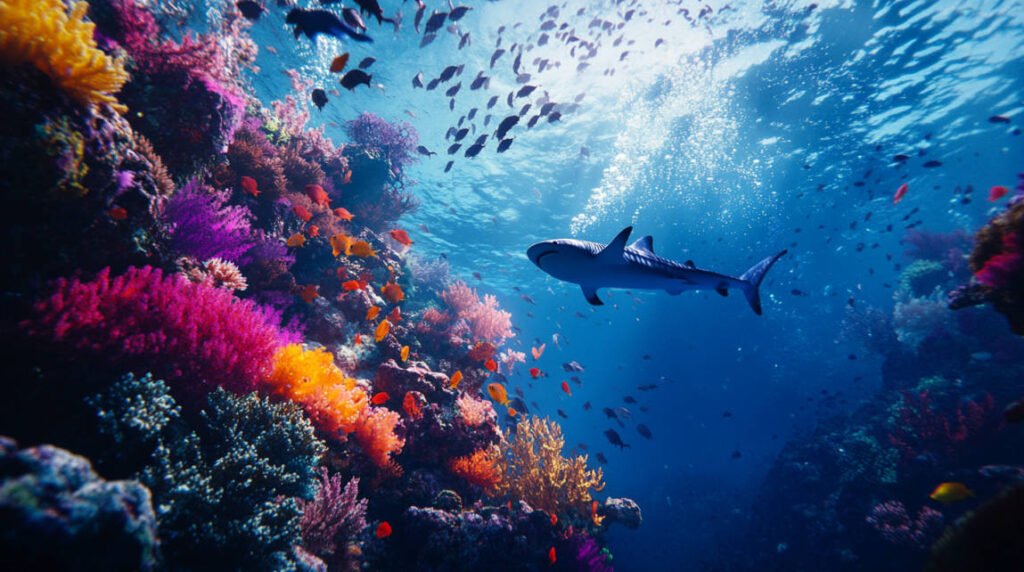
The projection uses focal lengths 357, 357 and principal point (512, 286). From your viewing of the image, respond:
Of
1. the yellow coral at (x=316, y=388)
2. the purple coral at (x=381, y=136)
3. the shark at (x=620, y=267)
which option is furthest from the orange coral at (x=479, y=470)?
the purple coral at (x=381, y=136)

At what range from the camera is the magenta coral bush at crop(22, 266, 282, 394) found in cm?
295

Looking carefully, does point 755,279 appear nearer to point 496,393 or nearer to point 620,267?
point 620,267

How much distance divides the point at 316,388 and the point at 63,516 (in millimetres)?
3360

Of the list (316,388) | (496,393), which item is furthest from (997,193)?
(316,388)

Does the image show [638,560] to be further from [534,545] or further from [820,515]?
[534,545]

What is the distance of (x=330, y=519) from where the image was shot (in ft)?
14.6

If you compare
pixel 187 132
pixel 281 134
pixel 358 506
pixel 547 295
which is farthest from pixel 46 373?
pixel 547 295

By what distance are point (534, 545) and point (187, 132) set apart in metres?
8.24

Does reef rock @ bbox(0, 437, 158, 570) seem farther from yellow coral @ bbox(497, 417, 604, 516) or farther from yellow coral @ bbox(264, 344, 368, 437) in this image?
yellow coral @ bbox(497, 417, 604, 516)

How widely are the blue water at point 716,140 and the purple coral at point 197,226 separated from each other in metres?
7.17

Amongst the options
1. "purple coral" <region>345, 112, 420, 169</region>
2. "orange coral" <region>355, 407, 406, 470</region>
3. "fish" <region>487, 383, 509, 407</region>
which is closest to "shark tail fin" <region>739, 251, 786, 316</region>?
"fish" <region>487, 383, 509, 407</region>

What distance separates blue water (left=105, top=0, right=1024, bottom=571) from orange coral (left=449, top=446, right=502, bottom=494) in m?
7.65

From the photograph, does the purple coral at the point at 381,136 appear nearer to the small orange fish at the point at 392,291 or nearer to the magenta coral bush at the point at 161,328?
the small orange fish at the point at 392,291

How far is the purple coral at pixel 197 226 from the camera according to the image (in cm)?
467
